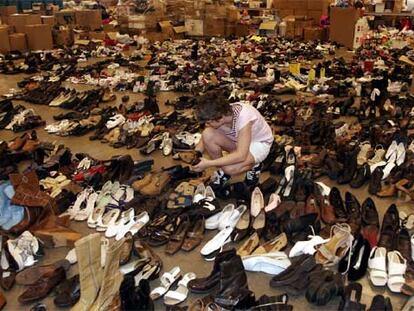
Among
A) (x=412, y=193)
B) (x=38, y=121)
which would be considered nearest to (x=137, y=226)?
(x=412, y=193)

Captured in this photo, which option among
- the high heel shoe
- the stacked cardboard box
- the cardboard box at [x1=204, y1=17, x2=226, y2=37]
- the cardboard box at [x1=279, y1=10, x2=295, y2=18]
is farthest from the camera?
the cardboard box at [x1=279, y1=10, x2=295, y2=18]

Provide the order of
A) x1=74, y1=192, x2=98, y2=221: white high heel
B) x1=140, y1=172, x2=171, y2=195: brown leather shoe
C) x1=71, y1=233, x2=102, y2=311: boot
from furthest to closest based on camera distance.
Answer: x1=140, y1=172, x2=171, y2=195: brown leather shoe → x1=74, y1=192, x2=98, y2=221: white high heel → x1=71, y1=233, x2=102, y2=311: boot

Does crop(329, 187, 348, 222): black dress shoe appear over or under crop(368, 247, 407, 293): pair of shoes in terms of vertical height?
over

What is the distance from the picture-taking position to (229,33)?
40.0ft

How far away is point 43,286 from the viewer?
7.58 ft

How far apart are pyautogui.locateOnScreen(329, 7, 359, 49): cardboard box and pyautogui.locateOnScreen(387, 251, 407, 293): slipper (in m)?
8.56

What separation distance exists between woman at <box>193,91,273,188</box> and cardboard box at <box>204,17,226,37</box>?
29.4ft

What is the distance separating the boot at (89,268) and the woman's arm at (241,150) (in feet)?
4.30

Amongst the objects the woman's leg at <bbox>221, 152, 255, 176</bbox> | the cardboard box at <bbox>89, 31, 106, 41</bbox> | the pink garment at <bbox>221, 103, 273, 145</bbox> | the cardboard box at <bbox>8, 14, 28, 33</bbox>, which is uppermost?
the cardboard box at <bbox>8, 14, 28, 33</bbox>

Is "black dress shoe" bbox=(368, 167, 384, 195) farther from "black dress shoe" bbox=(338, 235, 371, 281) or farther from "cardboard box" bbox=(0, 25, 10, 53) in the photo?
"cardboard box" bbox=(0, 25, 10, 53)

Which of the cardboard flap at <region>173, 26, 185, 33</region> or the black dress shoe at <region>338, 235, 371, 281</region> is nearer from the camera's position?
the black dress shoe at <region>338, 235, 371, 281</region>

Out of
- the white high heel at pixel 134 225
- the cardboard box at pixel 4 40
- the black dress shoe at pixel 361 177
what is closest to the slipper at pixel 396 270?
the black dress shoe at pixel 361 177

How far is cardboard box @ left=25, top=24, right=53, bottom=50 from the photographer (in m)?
9.97

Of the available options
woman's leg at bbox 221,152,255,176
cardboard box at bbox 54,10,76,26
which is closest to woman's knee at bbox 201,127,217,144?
woman's leg at bbox 221,152,255,176
